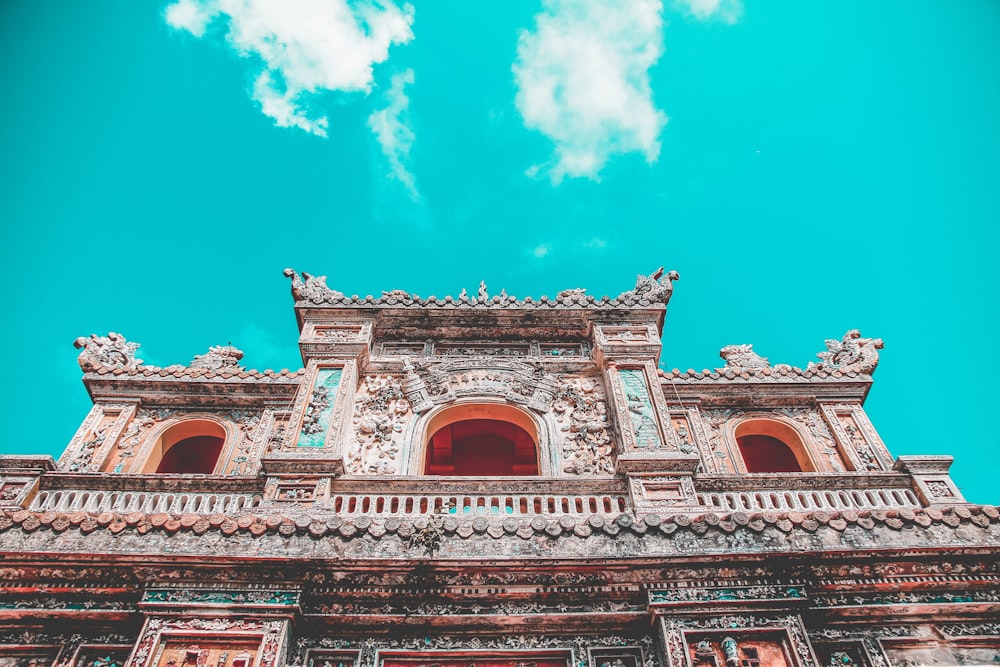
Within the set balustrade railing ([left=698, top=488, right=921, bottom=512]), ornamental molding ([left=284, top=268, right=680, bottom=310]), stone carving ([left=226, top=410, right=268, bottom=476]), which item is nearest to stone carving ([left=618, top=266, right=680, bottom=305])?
ornamental molding ([left=284, top=268, right=680, bottom=310])

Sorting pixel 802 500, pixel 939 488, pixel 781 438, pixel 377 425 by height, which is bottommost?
pixel 802 500

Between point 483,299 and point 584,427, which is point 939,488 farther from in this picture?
point 483,299

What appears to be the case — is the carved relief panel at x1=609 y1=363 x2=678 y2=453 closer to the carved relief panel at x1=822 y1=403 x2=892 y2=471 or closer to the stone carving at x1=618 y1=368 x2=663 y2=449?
the stone carving at x1=618 y1=368 x2=663 y2=449

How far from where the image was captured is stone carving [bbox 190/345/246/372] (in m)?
14.2

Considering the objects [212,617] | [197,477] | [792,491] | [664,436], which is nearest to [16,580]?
[212,617]

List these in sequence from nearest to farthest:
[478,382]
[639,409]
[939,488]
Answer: [939,488] < [639,409] < [478,382]

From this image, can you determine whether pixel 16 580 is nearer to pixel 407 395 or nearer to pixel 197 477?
pixel 197 477

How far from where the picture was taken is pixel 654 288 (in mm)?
Result: 14797

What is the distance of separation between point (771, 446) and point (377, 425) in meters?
7.89

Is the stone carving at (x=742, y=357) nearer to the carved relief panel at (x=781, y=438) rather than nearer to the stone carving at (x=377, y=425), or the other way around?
the carved relief panel at (x=781, y=438)

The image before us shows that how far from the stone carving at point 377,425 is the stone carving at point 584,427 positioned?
109 inches

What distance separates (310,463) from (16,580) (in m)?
3.81

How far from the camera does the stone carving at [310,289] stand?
47.4 ft

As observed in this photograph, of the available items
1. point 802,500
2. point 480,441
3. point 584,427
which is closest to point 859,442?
point 802,500
